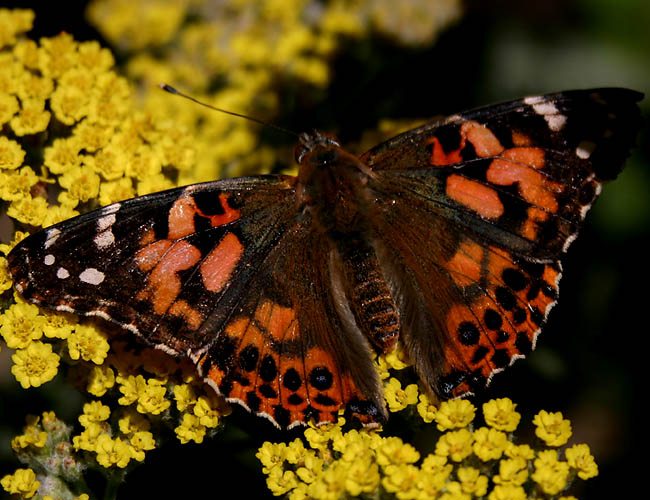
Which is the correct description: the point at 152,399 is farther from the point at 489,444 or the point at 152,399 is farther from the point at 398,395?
→ the point at 489,444

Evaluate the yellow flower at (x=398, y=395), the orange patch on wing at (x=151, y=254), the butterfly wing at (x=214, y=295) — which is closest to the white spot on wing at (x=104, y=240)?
the butterfly wing at (x=214, y=295)

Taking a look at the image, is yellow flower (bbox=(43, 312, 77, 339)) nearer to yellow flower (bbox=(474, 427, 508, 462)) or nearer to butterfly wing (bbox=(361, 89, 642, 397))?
butterfly wing (bbox=(361, 89, 642, 397))

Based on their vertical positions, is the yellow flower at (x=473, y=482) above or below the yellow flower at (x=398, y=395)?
below

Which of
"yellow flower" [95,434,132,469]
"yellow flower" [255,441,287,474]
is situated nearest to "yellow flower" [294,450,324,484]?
"yellow flower" [255,441,287,474]

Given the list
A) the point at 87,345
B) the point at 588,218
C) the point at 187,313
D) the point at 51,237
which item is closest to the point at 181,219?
the point at 187,313

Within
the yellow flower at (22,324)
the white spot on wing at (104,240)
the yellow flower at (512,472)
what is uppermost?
the white spot on wing at (104,240)

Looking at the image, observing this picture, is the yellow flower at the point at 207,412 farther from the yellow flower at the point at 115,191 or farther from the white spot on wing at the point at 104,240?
the yellow flower at the point at 115,191
